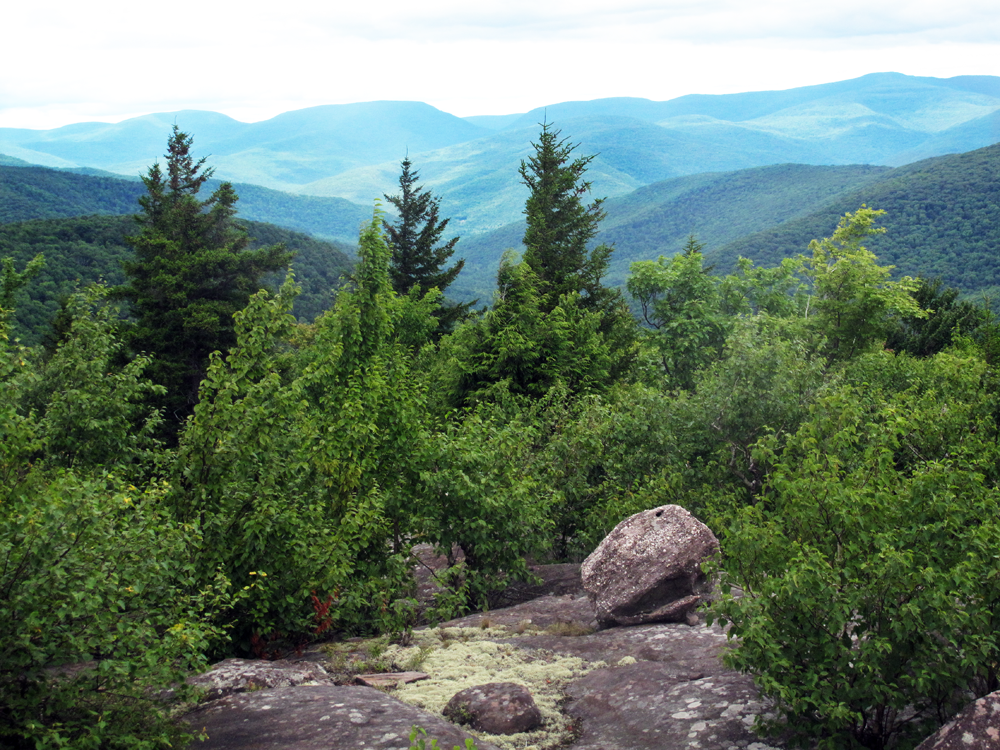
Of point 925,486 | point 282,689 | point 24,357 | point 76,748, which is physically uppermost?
point 24,357

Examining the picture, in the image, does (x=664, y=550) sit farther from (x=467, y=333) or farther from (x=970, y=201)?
(x=970, y=201)

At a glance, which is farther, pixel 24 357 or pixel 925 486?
pixel 24 357

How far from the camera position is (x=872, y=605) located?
6023mm

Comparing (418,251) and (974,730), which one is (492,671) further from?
(418,251)

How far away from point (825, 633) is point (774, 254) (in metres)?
156

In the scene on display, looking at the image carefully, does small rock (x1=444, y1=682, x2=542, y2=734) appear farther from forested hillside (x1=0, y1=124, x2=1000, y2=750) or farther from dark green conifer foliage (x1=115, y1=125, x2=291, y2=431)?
dark green conifer foliage (x1=115, y1=125, x2=291, y2=431)

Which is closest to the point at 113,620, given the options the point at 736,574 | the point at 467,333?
the point at 736,574

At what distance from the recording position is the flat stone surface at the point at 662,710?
6820 millimetres

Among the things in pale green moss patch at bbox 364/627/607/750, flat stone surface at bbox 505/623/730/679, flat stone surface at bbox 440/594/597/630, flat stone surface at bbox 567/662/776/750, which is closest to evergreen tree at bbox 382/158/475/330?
flat stone surface at bbox 440/594/597/630

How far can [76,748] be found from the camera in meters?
5.52

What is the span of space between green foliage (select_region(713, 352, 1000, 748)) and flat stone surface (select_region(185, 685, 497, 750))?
102 inches

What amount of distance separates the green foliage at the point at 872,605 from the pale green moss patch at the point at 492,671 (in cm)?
213

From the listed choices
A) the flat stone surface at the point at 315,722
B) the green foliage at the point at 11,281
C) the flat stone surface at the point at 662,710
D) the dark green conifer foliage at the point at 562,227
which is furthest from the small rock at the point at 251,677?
the dark green conifer foliage at the point at 562,227

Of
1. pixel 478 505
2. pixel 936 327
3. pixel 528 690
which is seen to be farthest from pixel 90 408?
pixel 936 327
